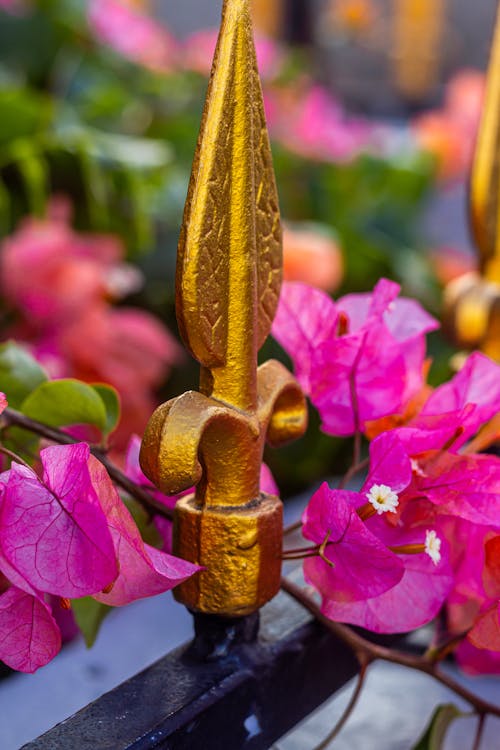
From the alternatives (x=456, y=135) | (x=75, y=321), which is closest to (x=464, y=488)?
(x=75, y=321)

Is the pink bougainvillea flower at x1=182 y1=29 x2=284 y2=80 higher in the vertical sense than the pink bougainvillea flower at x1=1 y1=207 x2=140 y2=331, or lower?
higher

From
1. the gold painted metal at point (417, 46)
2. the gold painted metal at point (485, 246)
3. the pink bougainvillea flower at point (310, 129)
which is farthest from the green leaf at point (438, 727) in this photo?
the gold painted metal at point (417, 46)

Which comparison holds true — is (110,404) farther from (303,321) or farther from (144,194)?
(144,194)

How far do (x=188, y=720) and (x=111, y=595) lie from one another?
0.04m

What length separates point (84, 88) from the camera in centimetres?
109

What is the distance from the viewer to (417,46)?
10.9 feet

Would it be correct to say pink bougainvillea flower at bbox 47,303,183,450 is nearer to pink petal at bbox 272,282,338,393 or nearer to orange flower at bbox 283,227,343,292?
orange flower at bbox 283,227,343,292

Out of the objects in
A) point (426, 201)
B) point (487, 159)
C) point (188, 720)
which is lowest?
point (426, 201)

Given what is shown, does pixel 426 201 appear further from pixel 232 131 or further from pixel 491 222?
pixel 232 131

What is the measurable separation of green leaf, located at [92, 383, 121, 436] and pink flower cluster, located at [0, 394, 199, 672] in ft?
0.20

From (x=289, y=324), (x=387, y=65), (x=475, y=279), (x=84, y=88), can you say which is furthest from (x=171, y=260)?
(x=387, y=65)

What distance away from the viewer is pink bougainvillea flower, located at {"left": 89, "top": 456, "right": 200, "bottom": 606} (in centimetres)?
23

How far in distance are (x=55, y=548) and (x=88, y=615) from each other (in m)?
0.06

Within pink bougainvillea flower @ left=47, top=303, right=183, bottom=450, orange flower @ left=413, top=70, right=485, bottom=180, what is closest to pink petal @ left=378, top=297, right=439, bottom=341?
pink bougainvillea flower @ left=47, top=303, right=183, bottom=450
